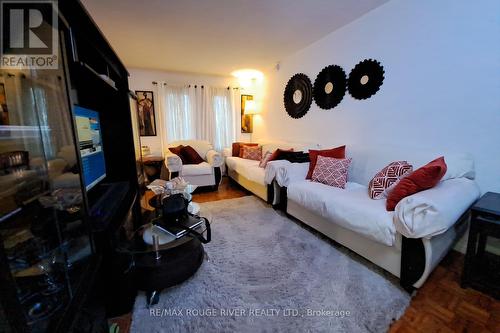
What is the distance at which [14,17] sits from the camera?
711mm

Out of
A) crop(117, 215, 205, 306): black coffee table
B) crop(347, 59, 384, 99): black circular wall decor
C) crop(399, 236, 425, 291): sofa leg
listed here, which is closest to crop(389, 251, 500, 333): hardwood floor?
crop(399, 236, 425, 291): sofa leg

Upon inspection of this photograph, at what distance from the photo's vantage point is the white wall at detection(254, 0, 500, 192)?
1.63m

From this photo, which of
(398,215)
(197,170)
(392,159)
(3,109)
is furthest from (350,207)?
(197,170)

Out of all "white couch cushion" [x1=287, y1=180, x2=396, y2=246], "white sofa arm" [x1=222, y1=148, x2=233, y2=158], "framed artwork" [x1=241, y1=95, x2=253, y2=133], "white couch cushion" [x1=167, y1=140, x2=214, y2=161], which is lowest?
"white couch cushion" [x1=287, y1=180, x2=396, y2=246]

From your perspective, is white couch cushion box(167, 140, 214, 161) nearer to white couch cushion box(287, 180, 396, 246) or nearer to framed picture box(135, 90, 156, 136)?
framed picture box(135, 90, 156, 136)

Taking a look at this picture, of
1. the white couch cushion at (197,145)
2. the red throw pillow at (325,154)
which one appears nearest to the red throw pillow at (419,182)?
the red throw pillow at (325,154)

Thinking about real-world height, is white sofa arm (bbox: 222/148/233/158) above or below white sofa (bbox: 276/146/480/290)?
A: above

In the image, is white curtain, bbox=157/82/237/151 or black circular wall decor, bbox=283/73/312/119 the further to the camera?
white curtain, bbox=157/82/237/151

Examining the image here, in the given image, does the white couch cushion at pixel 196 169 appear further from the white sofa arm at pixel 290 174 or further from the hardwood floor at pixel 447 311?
the hardwood floor at pixel 447 311

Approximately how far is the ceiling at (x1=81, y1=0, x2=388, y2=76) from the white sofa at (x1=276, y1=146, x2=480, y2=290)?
5.13ft

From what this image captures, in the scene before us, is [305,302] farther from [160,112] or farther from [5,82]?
[160,112]

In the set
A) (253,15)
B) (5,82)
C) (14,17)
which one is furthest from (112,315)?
(253,15)

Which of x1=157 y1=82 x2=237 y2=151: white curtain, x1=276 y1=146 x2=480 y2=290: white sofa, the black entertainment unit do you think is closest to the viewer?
the black entertainment unit

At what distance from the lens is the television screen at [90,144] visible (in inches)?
53.9
